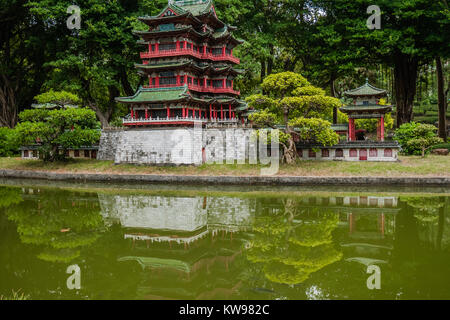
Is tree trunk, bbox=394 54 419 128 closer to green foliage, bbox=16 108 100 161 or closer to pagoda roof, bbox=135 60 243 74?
pagoda roof, bbox=135 60 243 74

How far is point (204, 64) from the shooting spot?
1309 inches

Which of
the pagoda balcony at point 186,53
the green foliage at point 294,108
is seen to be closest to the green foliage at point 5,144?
the pagoda balcony at point 186,53

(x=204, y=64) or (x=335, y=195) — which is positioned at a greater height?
(x=204, y=64)

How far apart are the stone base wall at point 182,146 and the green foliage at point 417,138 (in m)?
13.2

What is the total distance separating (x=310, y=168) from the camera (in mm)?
27969

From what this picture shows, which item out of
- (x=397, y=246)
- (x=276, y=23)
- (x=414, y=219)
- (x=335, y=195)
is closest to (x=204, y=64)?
(x=276, y=23)

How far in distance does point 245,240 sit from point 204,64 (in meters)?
23.4

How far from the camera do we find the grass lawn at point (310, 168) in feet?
85.3

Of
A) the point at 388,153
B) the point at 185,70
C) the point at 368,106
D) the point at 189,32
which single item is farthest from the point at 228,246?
the point at 368,106

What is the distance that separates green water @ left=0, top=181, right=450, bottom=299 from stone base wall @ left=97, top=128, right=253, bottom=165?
9489 mm

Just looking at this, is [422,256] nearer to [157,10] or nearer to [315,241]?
[315,241]

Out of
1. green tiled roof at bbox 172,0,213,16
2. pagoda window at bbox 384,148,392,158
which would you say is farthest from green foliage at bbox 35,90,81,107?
pagoda window at bbox 384,148,392,158

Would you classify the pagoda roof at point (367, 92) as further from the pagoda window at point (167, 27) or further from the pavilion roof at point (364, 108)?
the pagoda window at point (167, 27)

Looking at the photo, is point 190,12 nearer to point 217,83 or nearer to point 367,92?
point 217,83
